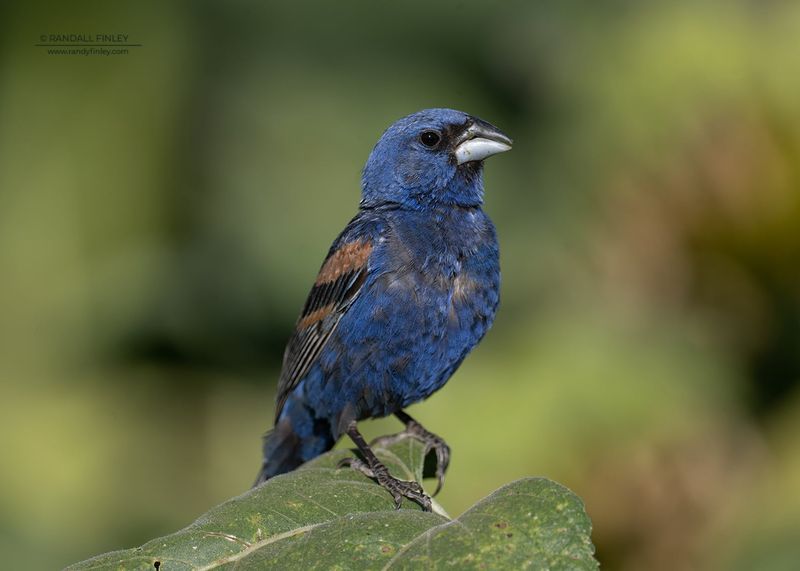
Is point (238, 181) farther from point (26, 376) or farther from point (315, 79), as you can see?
point (26, 376)

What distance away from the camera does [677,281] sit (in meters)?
4.08

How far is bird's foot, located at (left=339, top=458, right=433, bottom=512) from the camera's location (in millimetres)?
2725

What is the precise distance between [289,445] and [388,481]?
1.05 m

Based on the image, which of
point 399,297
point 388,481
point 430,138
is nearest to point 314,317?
point 399,297

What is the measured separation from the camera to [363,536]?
6.63ft

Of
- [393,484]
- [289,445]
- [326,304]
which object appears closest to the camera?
[393,484]

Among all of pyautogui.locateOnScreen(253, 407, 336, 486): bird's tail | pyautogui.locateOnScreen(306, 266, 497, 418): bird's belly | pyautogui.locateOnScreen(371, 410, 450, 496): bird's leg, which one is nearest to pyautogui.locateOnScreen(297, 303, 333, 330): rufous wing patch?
pyautogui.locateOnScreen(306, 266, 497, 418): bird's belly

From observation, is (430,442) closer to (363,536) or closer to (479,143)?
(479,143)

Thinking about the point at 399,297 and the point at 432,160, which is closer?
the point at 399,297

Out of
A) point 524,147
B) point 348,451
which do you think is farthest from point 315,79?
point 348,451

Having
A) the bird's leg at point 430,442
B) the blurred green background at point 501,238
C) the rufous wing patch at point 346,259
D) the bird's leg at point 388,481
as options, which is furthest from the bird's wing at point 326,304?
the blurred green background at point 501,238

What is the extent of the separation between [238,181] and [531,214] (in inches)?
68.9

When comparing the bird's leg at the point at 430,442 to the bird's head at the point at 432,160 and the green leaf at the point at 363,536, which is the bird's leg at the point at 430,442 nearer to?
the bird's head at the point at 432,160

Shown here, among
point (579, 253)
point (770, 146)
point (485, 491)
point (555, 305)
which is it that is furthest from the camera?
point (555, 305)
